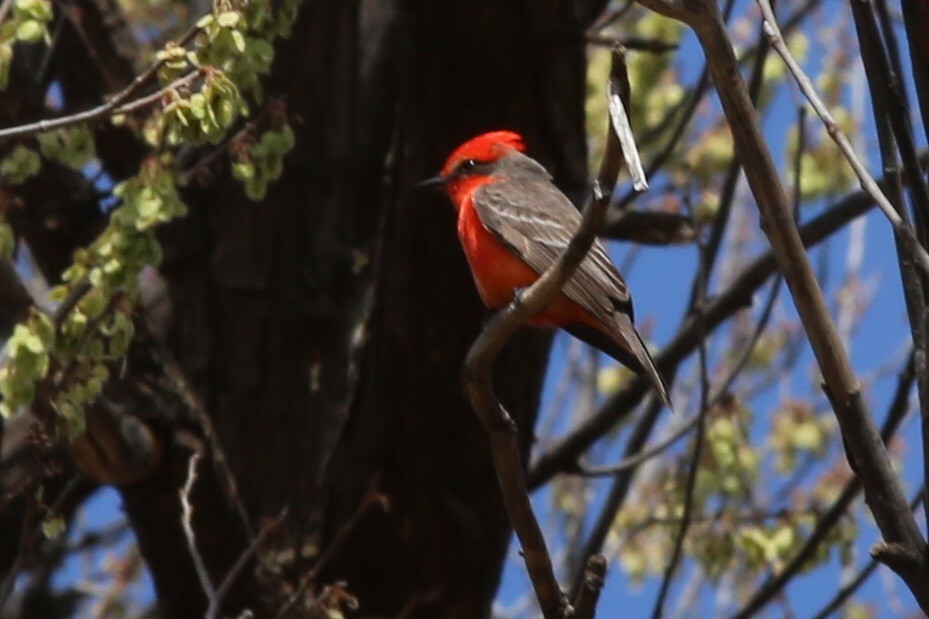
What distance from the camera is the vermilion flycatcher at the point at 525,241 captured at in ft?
15.0

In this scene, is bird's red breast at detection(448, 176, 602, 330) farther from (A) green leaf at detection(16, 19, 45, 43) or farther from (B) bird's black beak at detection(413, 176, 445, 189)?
(A) green leaf at detection(16, 19, 45, 43)

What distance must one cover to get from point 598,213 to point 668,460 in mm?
6556

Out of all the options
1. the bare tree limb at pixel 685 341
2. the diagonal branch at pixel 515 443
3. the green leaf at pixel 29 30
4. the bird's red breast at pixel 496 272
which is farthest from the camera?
the bare tree limb at pixel 685 341

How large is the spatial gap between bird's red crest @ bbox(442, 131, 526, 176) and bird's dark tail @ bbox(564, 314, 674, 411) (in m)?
0.58

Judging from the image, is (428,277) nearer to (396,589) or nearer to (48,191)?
(396,589)

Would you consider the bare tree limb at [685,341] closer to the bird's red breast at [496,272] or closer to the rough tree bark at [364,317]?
the rough tree bark at [364,317]

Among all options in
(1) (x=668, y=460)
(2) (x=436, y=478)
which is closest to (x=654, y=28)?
(1) (x=668, y=460)

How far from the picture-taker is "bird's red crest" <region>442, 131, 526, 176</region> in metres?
4.80

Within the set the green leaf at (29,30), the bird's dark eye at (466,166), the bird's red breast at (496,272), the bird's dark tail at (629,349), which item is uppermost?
the green leaf at (29,30)

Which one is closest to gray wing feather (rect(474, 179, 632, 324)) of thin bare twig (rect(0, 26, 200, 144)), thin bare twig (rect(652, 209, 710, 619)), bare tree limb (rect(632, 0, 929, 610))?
thin bare twig (rect(652, 209, 710, 619))

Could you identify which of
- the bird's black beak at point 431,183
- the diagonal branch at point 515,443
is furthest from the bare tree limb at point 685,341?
the diagonal branch at point 515,443

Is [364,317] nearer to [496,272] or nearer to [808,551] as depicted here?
[496,272]

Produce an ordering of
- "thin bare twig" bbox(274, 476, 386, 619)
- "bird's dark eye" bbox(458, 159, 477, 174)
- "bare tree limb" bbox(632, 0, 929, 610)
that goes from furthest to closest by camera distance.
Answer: "bird's dark eye" bbox(458, 159, 477, 174) → "thin bare twig" bbox(274, 476, 386, 619) → "bare tree limb" bbox(632, 0, 929, 610)

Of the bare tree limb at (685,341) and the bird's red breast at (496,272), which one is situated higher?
the bird's red breast at (496,272)
